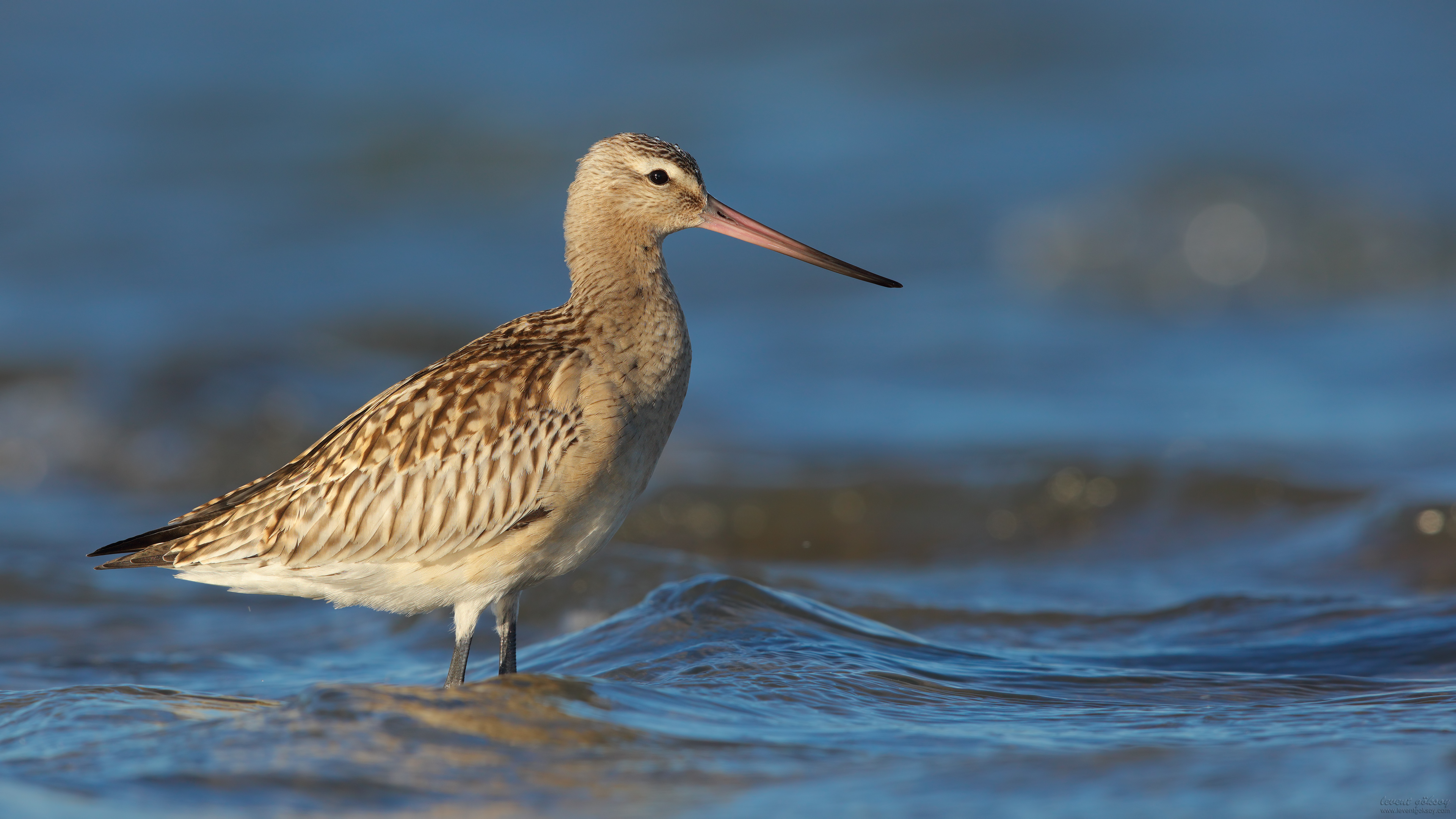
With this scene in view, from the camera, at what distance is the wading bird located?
6391 millimetres

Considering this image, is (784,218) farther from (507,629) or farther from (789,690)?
(789,690)

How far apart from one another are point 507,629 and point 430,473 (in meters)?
→ 0.78

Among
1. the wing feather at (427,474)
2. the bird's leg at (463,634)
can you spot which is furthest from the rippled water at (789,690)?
the wing feather at (427,474)

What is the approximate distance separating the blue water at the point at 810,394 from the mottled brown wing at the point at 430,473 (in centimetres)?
68

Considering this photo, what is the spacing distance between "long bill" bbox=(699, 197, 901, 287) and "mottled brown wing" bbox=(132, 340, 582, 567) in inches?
46.6

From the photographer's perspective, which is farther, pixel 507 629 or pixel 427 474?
pixel 507 629

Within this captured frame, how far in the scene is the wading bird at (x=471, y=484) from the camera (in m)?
6.39

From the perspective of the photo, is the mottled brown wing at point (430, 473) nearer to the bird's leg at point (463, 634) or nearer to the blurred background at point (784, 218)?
the bird's leg at point (463, 634)

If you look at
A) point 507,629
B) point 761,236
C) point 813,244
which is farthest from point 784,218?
point 507,629

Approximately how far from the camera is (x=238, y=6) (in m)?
27.9

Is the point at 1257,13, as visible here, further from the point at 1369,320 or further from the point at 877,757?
the point at 877,757

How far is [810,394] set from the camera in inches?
568

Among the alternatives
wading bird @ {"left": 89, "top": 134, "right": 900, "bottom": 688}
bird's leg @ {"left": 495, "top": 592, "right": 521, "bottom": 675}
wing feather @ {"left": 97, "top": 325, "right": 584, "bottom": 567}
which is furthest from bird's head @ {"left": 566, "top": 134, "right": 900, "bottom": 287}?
bird's leg @ {"left": 495, "top": 592, "right": 521, "bottom": 675}

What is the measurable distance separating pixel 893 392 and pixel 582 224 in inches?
297
